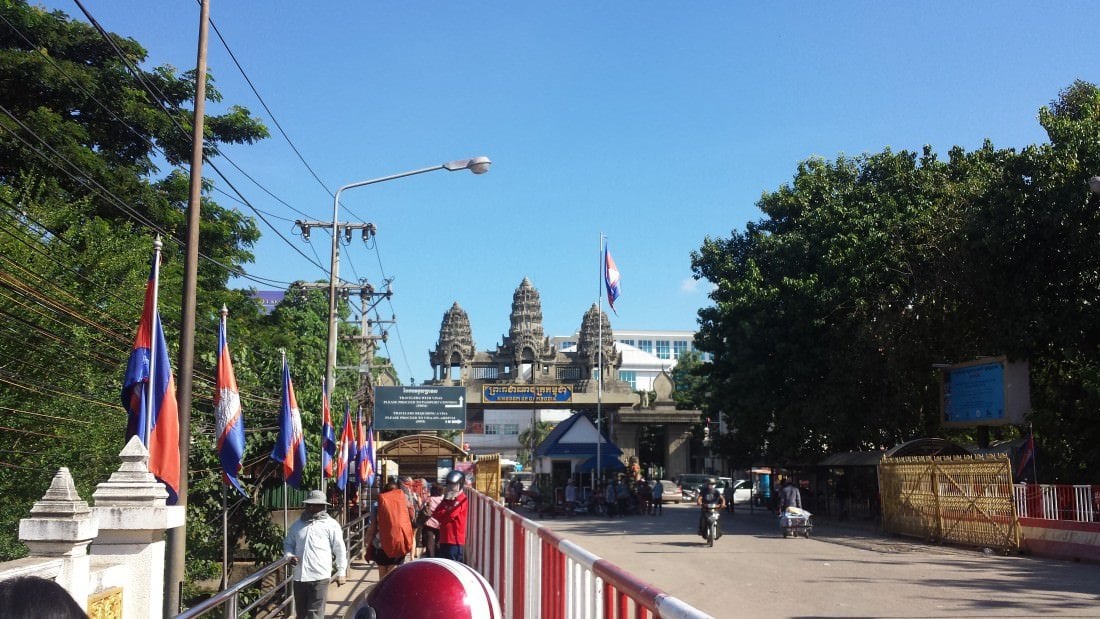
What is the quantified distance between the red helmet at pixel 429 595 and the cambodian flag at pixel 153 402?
726 centimetres

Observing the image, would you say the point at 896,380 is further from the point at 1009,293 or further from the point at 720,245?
the point at 720,245

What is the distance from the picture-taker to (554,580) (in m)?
6.89

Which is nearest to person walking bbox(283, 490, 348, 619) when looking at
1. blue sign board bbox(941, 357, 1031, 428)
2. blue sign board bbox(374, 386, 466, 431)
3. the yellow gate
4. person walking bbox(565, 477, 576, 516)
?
the yellow gate

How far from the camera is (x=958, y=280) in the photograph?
26.4m

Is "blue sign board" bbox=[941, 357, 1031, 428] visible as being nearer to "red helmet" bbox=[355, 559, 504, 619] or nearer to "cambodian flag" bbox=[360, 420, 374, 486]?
"cambodian flag" bbox=[360, 420, 374, 486]

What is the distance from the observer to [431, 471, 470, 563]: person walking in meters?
12.9

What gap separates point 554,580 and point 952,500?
1753cm

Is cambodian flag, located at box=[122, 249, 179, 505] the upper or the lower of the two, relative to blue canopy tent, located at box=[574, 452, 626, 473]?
upper

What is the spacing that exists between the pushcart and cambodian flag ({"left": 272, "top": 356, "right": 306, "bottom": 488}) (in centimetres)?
1301

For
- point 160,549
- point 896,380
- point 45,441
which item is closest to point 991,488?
point 896,380

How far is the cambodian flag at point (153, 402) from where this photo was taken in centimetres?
1062

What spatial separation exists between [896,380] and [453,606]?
28213 millimetres

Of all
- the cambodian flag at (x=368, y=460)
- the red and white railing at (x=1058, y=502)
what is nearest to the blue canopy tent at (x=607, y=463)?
the cambodian flag at (x=368, y=460)

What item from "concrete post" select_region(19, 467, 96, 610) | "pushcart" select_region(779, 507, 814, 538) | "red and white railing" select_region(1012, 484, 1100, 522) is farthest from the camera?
"pushcart" select_region(779, 507, 814, 538)
